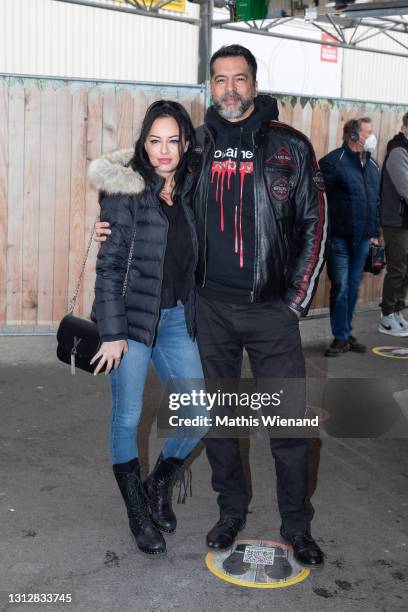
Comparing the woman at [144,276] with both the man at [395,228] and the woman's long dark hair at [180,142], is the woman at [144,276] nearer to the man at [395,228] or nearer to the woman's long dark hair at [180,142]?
the woman's long dark hair at [180,142]

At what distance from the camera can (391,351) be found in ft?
24.1

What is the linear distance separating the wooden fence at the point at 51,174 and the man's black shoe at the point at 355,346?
2503 millimetres

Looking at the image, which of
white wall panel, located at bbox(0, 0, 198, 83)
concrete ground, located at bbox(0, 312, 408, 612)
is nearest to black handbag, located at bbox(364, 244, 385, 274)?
concrete ground, located at bbox(0, 312, 408, 612)

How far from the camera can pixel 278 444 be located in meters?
3.40

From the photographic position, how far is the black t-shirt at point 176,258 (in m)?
3.41

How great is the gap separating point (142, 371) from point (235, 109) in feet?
3.98

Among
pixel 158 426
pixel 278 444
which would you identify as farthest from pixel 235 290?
pixel 158 426

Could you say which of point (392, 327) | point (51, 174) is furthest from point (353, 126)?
point (51, 174)

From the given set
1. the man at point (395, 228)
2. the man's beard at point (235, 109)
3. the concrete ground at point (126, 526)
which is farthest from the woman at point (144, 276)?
the man at point (395, 228)

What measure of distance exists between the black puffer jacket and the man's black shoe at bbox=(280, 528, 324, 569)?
111cm

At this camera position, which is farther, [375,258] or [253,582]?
[375,258]

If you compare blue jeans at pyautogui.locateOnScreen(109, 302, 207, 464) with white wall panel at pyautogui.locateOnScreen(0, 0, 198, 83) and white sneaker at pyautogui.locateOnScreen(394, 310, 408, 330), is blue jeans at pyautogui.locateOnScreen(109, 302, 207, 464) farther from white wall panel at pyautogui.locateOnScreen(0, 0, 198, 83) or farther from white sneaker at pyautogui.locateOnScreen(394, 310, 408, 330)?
white wall panel at pyautogui.locateOnScreen(0, 0, 198, 83)

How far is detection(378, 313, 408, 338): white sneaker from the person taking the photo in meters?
7.96

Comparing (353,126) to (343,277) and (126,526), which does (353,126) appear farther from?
(126,526)
